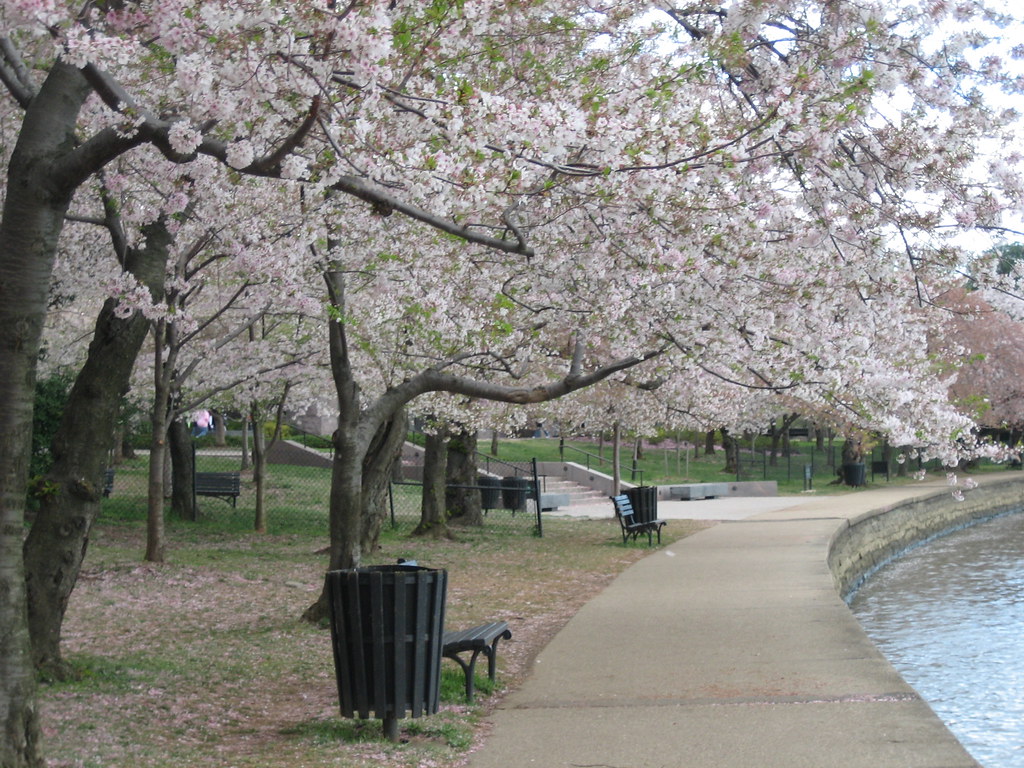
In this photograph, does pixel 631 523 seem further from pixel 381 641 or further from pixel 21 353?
pixel 21 353

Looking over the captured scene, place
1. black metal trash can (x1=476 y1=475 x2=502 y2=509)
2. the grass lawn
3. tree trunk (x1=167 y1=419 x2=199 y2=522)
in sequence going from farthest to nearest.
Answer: black metal trash can (x1=476 y1=475 x2=502 y2=509), tree trunk (x1=167 y1=419 x2=199 y2=522), the grass lawn

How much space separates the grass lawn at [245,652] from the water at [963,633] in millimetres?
3437

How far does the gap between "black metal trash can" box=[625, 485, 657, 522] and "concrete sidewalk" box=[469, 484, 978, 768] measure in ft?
20.4

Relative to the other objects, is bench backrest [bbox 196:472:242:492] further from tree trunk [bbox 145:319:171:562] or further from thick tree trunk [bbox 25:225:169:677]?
thick tree trunk [bbox 25:225:169:677]

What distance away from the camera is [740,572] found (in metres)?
13.7

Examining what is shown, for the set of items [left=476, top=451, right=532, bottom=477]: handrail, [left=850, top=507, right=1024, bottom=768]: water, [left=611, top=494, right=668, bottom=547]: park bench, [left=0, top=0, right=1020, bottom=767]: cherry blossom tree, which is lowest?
[left=850, top=507, right=1024, bottom=768]: water

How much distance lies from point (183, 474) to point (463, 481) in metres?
5.59

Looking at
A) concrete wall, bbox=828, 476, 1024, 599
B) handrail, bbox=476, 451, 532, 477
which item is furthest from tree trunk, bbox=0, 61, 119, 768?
handrail, bbox=476, 451, 532, 477

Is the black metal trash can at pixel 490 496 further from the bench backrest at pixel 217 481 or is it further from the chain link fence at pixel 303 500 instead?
the bench backrest at pixel 217 481

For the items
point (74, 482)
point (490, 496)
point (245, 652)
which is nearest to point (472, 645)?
point (245, 652)

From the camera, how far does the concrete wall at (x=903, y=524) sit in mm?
18078

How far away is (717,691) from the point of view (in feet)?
23.5

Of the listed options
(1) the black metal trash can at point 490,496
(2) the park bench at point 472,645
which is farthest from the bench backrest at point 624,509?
(2) the park bench at point 472,645

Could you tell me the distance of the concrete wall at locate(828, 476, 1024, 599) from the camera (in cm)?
1808
